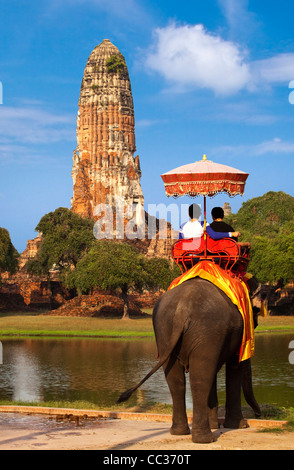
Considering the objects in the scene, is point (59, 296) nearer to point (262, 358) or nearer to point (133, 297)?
point (133, 297)

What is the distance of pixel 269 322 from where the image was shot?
46000 millimetres

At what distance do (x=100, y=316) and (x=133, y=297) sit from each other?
15816 mm

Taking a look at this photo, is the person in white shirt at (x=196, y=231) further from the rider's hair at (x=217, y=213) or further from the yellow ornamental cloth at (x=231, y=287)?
the yellow ornamental cloth at (x=231, y=287)

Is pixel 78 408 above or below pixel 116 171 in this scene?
below

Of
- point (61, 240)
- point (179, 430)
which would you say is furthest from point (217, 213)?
point (61, 240)

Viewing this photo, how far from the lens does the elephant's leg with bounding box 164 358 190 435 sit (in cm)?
1027

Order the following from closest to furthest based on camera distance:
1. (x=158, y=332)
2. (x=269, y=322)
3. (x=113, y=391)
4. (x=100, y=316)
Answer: (x=158, y=332) → (x=113, y=391) → (x=269, y=322) → (x=100, y=316)

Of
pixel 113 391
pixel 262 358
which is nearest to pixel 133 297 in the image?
pixel 262 358

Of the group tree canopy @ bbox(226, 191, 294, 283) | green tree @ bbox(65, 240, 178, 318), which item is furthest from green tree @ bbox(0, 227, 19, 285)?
tree canopy @ bbox(226, 191, 294, 283)

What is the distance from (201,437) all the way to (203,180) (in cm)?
424

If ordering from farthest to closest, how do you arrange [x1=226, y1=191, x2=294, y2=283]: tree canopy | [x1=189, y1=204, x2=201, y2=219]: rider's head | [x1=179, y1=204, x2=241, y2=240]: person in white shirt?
[x1=226, y1=191, x2=294, y2=283]: tree canopy, [x1=189, y1=204, x2=201, y2=219]: rider's head, [x1=179, y1=204, x2=241, y2=240]: person in white shirt

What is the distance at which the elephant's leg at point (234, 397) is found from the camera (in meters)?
11.2

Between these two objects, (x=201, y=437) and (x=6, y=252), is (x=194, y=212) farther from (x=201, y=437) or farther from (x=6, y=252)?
(x=6, y=252)

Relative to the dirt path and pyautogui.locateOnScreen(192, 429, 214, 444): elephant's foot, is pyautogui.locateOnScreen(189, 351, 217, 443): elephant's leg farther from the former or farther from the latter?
the dirt path
